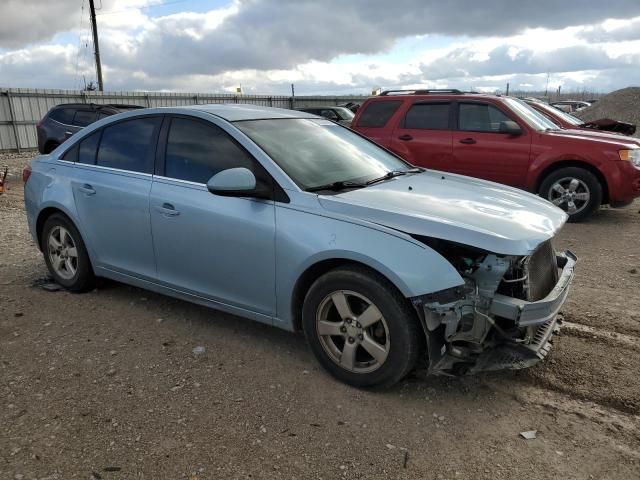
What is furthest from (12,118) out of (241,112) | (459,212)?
(459,212)

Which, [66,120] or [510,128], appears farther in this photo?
[66,120]

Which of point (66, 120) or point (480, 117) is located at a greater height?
point (480, 117)

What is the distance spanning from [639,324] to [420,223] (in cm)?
234

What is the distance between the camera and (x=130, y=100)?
23156 mm

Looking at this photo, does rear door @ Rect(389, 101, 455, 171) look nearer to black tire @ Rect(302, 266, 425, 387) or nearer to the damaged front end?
the damaged front end

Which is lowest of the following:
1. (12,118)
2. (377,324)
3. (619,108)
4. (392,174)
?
(377,324)

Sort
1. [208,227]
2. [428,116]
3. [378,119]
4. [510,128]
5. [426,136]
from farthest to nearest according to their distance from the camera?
[378,119], [428,116], [426,136], [510,128], [208,227]

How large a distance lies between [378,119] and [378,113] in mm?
115

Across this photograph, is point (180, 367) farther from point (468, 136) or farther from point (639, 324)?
point (468, 136)

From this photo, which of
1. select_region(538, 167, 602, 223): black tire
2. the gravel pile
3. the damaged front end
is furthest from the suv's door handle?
the gravel pile

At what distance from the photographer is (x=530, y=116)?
8.19 metres

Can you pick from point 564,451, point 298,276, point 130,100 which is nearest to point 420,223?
point 298,276

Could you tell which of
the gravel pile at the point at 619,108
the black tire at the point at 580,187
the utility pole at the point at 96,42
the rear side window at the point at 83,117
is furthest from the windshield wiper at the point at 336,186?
the utility pole at the point at 96,42

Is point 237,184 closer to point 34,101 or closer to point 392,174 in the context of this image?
point 392,174
